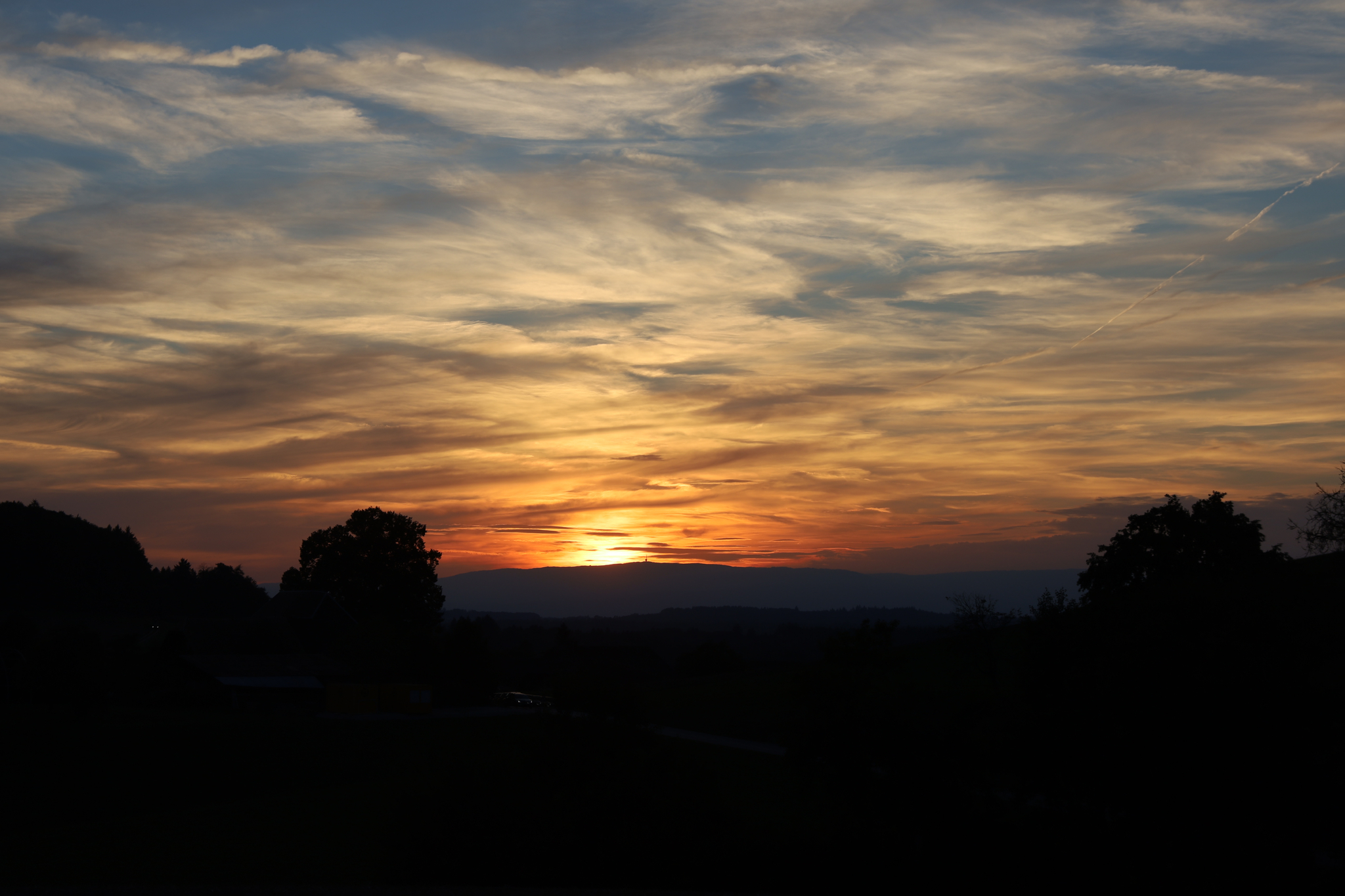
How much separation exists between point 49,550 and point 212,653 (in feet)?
273

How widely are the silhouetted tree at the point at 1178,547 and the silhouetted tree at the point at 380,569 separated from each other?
6513cm

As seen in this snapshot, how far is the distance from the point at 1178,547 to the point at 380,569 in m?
72.6

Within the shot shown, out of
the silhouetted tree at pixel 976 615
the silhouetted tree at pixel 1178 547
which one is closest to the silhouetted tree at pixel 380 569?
the silhouetted tree at pixel 976 615

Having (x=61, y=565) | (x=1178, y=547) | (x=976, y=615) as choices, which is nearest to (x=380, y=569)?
(x=976, y=615)

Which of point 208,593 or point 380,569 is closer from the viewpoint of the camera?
point 380,569

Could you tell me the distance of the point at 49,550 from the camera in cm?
14262

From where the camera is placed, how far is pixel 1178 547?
152 feet

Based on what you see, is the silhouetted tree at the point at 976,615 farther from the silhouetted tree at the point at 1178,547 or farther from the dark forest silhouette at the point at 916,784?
the dark forest silhouette at the point at 916,784

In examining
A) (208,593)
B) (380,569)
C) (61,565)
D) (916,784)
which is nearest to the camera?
(916,784)

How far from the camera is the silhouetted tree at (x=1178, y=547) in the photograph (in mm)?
44688

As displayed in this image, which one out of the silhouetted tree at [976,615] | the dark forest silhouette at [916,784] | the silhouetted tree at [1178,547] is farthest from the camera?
the silhouetted tree at [976,615]

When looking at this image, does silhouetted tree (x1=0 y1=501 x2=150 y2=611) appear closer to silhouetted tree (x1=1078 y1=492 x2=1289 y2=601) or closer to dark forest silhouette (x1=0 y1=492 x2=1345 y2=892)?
dark forest silhouette (x1=0 y1=492 x2=1345 y2=892)

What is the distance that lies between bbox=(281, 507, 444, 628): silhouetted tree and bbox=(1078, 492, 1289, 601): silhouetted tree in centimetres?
6513

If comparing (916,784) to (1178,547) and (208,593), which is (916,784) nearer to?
(1178,547)
